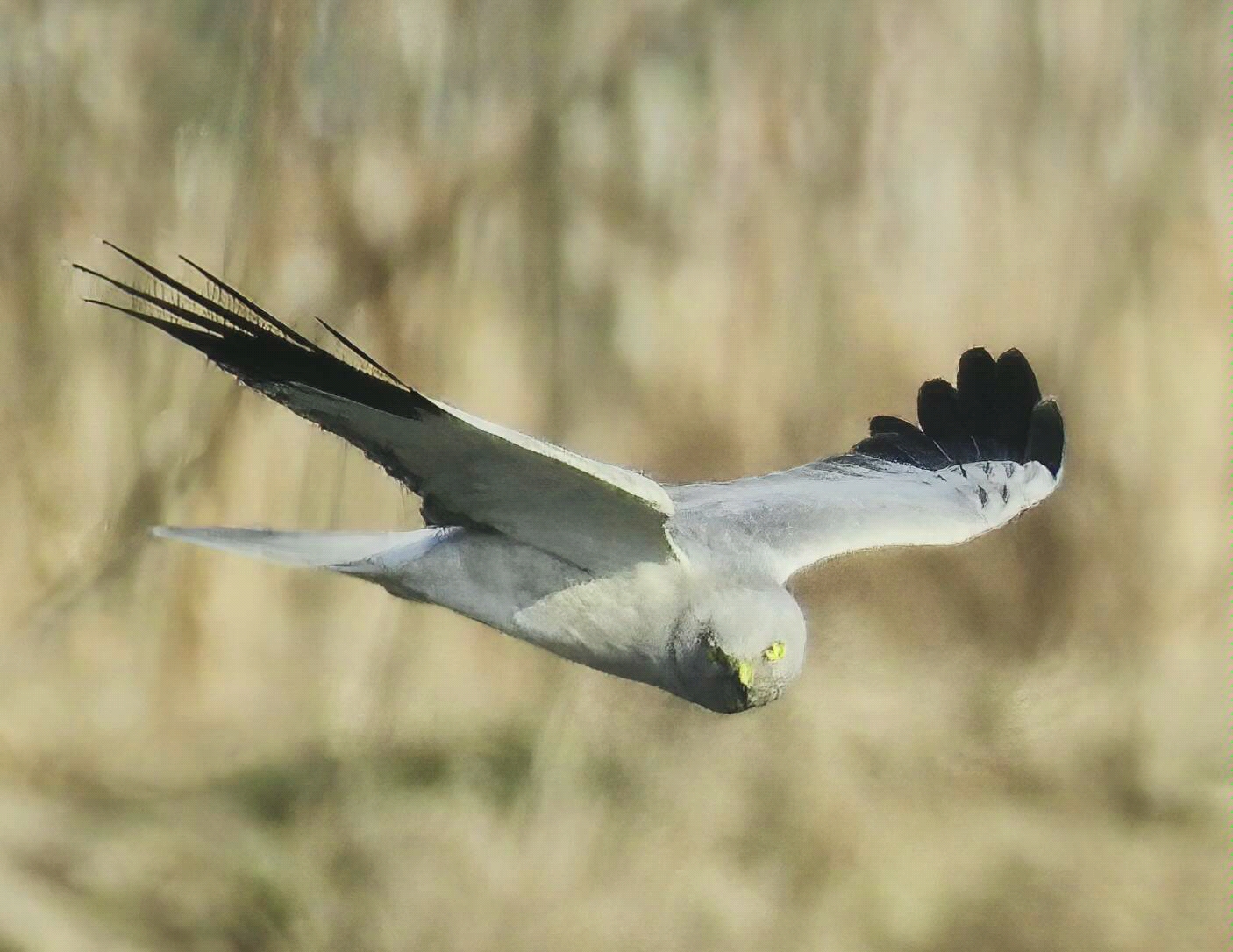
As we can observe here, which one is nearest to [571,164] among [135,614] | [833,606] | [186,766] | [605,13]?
[605,13]

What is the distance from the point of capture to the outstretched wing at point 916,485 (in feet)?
6.31

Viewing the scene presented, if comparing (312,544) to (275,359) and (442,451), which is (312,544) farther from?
(275,359)

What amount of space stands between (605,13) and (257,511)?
142cm

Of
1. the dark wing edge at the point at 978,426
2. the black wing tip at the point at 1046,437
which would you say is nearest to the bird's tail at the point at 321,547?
the dark wing edge at the point at 978,426

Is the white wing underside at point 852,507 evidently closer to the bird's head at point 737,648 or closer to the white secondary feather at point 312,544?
the bird's head at point 737,648

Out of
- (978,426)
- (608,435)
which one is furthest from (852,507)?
(608,435)

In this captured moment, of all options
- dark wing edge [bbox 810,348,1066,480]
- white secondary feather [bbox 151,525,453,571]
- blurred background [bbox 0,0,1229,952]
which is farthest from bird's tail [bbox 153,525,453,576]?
blurred background [bbox 0,0,1229,952]

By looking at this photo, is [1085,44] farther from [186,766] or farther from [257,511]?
[186,766]

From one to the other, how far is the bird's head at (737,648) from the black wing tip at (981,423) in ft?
2.45

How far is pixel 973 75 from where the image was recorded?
3.51 meters

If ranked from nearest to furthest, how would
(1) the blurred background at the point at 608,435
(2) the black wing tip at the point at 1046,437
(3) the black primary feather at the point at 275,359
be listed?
(3) the black primary feather at the point at 275,359 < (2) the black wing tip at the point at 1046,437 < (1) the blurred background at the point at 608,435

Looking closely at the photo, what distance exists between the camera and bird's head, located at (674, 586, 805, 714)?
1.66 m

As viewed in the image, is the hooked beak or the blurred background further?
the blurred background

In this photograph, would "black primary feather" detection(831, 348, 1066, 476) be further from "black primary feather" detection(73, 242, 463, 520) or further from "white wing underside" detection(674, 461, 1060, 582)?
"black primary feather" detection(73, 242, 463, 520)
